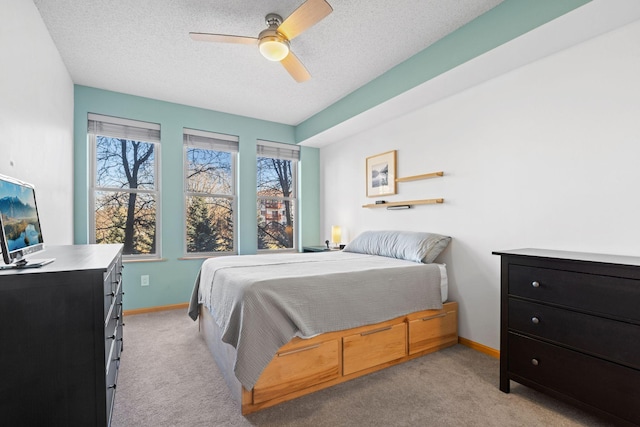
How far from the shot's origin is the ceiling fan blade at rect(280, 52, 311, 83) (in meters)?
2.47

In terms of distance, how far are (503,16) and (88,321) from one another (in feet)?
9.66

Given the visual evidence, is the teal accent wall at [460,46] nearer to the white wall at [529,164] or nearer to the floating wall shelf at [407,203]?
the white wall at [529,164]

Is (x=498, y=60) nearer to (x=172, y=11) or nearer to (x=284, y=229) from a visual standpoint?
(x=172, y=11)

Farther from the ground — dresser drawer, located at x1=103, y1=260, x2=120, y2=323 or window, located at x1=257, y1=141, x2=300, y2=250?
window, located at x1=257, y1=141, x2=300, y2=250

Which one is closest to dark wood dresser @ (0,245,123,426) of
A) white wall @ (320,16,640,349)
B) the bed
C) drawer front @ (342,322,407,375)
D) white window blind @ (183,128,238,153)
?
the bed

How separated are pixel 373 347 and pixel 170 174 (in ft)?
10.6

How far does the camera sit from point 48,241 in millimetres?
2434

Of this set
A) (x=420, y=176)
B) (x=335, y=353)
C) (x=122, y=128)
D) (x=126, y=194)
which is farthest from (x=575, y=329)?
(x=122, y=128)

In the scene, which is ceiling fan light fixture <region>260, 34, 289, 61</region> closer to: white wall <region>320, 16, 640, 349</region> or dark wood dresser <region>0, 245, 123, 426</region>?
white wall <region>320, 16, 640, 349</region>

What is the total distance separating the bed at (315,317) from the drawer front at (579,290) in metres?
0.78

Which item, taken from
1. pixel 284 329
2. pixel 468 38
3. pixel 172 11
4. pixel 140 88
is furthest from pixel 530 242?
pixel 140 88

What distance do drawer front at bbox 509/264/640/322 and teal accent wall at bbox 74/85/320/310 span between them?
3.41 metres

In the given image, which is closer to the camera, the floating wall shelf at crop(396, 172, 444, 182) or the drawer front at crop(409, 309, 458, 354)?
the drawer front at crop(409, 309, 458, 354)

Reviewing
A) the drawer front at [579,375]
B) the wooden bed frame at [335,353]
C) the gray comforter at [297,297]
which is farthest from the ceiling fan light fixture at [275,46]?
the drawer front at [579,375]
